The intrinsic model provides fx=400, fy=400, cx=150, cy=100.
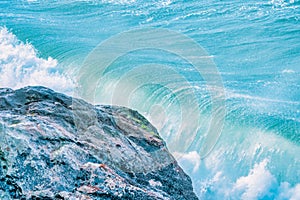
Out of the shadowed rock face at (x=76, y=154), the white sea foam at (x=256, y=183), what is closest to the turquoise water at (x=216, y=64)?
the white sea foam at (x=256, y=183)

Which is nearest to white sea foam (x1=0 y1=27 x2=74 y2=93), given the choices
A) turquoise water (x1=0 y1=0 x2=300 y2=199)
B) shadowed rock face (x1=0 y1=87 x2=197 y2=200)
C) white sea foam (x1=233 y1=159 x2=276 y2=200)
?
turquoise water (x1=0 y1=0 x2=300 y2=199)

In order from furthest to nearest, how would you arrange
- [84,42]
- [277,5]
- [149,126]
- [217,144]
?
[277,5], [84,42], [217,144], [149,126]

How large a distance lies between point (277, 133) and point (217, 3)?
32.7 ft

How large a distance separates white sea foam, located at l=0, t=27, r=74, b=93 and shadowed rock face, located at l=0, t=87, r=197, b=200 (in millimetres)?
8511

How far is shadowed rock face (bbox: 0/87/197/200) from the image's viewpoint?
3113 mm

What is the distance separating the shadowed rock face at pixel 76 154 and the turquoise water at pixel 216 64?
494 centimetres

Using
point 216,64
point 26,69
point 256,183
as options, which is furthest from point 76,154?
point 26,69

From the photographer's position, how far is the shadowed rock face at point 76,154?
311cm

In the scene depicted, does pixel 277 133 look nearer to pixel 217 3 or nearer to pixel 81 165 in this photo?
pixel 81 165

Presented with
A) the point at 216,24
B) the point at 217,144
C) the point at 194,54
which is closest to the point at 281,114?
the point at 217,144

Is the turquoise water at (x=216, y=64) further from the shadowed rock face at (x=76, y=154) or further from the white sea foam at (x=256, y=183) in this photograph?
the shadowed rock face at (x=76, y=154)

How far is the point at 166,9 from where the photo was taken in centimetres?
1912

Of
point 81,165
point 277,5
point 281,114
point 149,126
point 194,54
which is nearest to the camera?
point 81,165

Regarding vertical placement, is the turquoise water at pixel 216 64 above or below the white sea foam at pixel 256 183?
above
